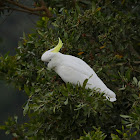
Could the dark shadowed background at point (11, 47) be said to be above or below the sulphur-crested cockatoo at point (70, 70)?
below

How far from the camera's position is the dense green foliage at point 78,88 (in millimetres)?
1473

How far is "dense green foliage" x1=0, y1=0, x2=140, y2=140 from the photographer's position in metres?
1.47

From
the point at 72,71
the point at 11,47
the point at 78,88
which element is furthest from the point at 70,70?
the point at 11,47

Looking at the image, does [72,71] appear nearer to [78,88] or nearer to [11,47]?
[78,88]

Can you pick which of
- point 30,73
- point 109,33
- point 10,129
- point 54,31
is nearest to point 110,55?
point 109,33

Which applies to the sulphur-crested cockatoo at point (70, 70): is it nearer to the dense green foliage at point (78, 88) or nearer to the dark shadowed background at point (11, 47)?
the dense green foliage at point (78, 88)

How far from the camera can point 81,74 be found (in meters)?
1.53

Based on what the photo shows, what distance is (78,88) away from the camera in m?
1.38

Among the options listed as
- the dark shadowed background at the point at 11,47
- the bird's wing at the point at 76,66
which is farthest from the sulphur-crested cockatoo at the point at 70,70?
the dark shadowed background at the point at 11,47

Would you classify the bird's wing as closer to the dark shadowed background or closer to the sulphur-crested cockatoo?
the sulphur-crested cockatoo

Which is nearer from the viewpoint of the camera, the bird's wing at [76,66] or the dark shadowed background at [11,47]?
the bird's wing at [76,66]

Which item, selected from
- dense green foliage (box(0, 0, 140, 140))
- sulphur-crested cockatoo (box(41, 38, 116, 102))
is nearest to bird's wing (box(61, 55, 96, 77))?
sulphur-crested cockatoo (box(41, 38, 116, 102))

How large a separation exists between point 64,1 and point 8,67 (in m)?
1.02

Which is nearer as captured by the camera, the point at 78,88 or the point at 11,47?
the point at 78,88
